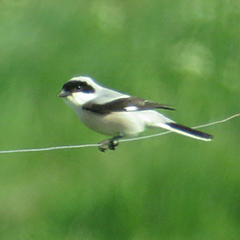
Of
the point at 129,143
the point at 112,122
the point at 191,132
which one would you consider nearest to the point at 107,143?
the point at 112,122

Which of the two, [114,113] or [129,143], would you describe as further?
[129,143]

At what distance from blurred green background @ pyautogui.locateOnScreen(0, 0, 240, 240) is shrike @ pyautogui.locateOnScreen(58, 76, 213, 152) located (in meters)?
0.90

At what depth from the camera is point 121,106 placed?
1.86m

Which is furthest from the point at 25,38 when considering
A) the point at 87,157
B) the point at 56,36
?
the point at 87,157

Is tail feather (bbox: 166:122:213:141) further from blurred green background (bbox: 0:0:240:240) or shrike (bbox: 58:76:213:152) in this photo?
blurred green background (bbox: 0:0:240:240)

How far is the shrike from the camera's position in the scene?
183 cm

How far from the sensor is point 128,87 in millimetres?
3199

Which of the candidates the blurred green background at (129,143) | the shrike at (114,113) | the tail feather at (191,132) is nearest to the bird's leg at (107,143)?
the shrike at (114,113)

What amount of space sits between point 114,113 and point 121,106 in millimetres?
36

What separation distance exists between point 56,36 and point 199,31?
0.83 m

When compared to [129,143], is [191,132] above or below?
below

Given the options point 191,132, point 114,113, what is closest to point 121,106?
point 114,113

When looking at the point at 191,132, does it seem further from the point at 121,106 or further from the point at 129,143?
the point at 129,143

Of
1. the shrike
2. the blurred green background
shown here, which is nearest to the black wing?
the shrike
